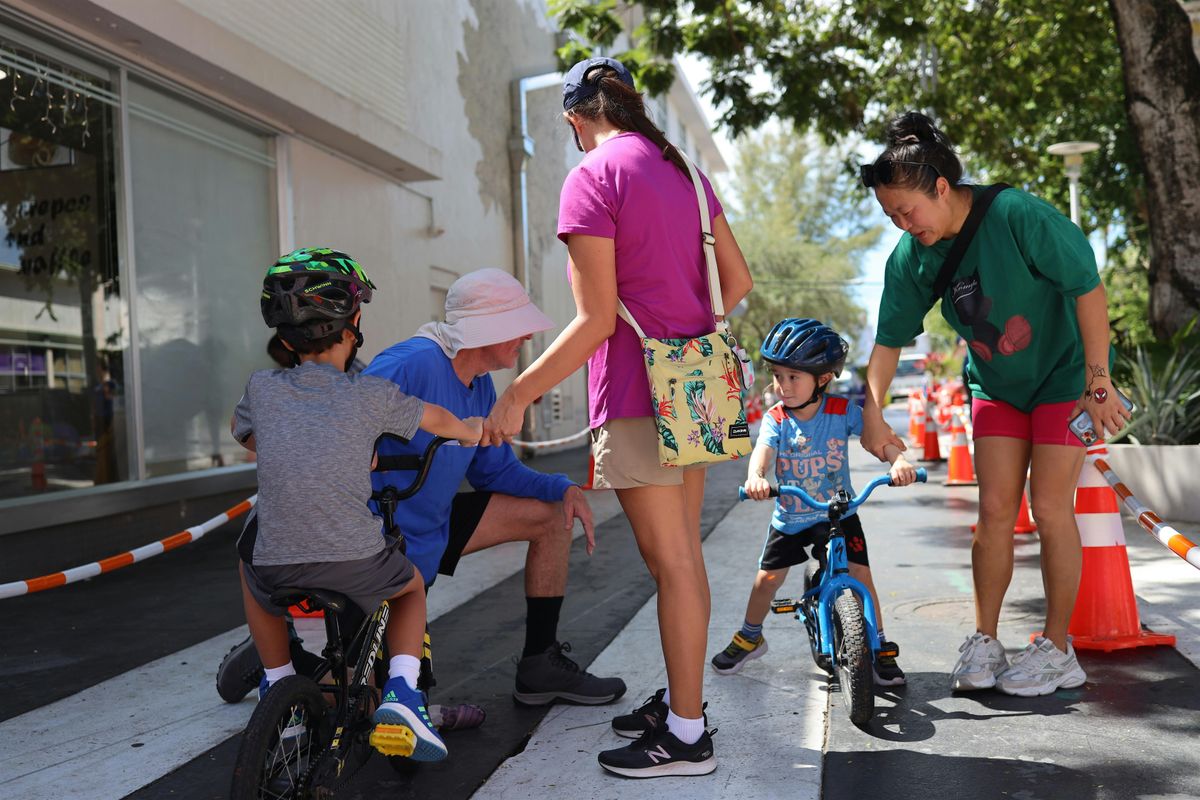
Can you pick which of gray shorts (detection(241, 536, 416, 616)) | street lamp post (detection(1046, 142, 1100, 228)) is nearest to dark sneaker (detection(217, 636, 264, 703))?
gray shorts (detection(241, 536, 416, 616))

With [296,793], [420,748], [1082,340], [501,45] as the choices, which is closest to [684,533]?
[420,748]

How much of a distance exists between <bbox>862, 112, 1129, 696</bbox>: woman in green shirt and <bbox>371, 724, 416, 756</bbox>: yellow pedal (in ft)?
6.30

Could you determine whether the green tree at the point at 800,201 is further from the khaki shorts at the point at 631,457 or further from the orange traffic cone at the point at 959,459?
the khaki shorts at the point at 631,457

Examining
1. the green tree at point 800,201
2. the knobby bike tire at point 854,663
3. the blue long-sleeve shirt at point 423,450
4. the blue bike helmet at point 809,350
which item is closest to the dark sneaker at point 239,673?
the blue long-sleeve shirt at point 423,450

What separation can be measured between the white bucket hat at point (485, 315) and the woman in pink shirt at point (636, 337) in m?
0.36

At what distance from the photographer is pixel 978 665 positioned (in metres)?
4.09

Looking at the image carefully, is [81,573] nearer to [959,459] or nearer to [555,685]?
[555,685]

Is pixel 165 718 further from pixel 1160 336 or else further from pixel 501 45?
pixel 501 45

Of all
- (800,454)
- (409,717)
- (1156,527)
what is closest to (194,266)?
(800,454)

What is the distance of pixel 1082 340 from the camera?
13.0 ft

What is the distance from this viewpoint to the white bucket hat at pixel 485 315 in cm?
371

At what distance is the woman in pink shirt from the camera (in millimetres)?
3277

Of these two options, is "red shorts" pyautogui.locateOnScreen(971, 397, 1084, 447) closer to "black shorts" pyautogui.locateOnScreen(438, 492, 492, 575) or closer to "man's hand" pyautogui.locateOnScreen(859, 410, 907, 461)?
"man's hand" pyautogui.locateOnScreen(859, 410, 907, 461)

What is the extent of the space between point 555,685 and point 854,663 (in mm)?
1110
